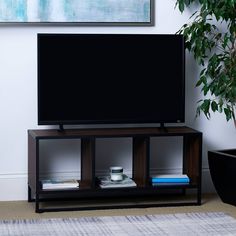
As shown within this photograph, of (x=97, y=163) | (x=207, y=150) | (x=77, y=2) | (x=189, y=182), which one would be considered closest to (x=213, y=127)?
(x=207, y=150)

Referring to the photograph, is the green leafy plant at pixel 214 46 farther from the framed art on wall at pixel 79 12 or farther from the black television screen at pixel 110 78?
the framed art on wall at pixel 79 12

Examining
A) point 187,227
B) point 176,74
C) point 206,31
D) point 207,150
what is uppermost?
point 206,31

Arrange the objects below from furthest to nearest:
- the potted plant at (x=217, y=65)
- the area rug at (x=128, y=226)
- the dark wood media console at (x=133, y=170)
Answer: the potted plant at (x=217, y=65) → the dark wood media console at (x=133, y=170) → the area rug at (x=128, y=226)

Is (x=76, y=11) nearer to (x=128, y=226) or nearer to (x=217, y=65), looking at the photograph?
(x=217, y=65)

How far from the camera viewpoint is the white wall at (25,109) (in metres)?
4.31

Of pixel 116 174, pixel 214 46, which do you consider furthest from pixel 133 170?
pixel 214 46

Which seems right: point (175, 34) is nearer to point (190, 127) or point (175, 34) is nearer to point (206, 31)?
point (206, 31)

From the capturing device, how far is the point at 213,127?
15.5ft

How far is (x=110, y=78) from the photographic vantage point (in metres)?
4.23

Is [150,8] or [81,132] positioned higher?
[150,8]

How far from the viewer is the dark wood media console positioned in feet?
13.4

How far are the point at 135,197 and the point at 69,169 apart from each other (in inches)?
18.4

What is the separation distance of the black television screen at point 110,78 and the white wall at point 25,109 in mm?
252

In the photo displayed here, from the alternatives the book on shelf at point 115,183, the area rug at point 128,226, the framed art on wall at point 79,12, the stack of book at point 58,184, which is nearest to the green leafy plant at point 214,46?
the framed art on wall at point 79,12
